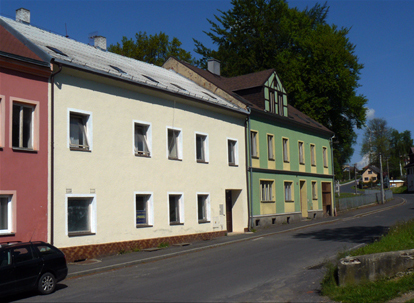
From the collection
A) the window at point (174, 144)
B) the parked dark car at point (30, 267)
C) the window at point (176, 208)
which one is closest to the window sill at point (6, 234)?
the parked dark car at point (30, 267)

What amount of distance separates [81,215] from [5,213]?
2.90 metres

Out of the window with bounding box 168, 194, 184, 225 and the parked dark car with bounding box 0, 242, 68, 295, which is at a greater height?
the window with bounding box 168, 194, 184, 225

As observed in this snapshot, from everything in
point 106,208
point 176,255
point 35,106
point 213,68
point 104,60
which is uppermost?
point 213,68

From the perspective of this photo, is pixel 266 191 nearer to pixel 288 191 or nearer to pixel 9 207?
pixel 288 191

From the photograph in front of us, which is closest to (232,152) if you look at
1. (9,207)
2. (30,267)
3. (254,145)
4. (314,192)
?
(254,145)

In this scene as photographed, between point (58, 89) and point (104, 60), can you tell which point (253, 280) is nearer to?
point (58, 89)

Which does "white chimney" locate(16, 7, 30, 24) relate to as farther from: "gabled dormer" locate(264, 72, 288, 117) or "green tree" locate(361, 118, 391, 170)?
"green tree" locate(361, 118, 391, 170)

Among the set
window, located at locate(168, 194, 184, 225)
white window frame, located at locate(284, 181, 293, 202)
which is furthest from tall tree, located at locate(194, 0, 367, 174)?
window, located at locate(168, 194, 184, 225)

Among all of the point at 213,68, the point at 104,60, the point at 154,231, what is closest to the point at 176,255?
the point at 154,231

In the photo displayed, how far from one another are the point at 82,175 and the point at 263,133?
14691mm

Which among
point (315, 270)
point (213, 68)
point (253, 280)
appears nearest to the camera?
point (253, 280)

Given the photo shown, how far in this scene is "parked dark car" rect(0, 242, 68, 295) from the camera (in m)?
9.98

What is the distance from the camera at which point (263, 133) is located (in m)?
28.4

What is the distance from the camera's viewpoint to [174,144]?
68.2 feet
